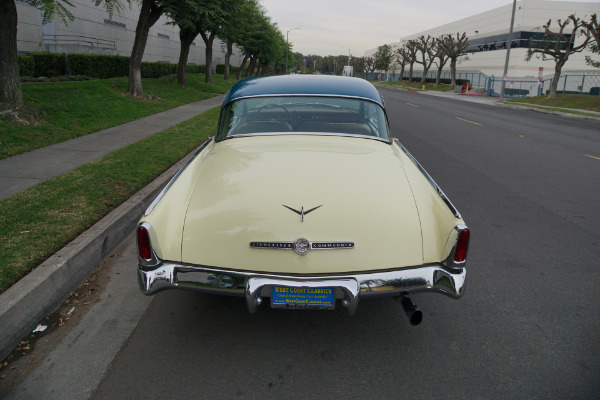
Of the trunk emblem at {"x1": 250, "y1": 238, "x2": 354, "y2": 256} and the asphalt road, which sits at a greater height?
the trunk emblem at {"x1": 250, "y1": 238, "x2": 354, "y2": 256}

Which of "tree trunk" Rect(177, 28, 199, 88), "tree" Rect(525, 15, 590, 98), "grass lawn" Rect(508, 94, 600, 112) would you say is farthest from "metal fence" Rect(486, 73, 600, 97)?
"tree trunk" Rect(177, 28, 199, 88)

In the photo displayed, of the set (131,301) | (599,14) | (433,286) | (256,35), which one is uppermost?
(599,14)

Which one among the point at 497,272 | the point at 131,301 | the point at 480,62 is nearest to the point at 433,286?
the point at 497,272

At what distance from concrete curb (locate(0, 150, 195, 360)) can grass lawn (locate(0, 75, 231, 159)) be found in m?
4.21

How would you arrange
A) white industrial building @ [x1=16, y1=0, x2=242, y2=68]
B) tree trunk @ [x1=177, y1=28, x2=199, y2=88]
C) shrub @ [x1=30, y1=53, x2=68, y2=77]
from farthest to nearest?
tree trunk @ [x1=177, y1=28, x2=199, y2=88], white industrial building @ [x1=16, y1=0, x2=242, y2=68], shrub @ [x1=30, y1=53, x2=68, y2=77]

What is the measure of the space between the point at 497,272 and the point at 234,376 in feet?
8.92

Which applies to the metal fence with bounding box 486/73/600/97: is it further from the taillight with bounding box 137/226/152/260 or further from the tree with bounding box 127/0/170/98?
the taillight with bounding box 137/226/152/260

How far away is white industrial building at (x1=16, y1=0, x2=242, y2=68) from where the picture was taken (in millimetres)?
23500

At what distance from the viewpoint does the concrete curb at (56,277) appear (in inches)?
118

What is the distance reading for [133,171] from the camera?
271 inches

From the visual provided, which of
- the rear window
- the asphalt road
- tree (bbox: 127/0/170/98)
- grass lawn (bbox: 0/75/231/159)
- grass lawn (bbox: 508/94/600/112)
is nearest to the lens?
the asphalt road

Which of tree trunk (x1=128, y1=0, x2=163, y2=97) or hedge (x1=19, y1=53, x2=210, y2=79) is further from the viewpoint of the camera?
hedge (x1=19, y1=53, x2=210, y2=79)

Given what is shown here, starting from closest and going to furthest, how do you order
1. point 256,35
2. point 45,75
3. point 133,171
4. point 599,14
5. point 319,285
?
point 319,285 → point 133,171 → point 45,75 → point 256,35 → point 599,14

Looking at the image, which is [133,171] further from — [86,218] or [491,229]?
[491,229]
